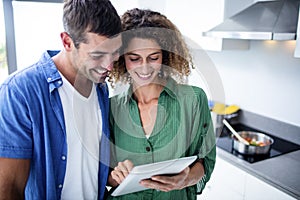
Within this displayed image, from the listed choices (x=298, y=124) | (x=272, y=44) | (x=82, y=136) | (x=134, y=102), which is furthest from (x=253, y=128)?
(x=82, y=136)

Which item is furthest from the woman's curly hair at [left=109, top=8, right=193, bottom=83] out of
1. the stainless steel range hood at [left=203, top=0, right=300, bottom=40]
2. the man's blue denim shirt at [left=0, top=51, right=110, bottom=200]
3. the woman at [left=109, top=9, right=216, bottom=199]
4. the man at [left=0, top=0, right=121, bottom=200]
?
the stainless steel range hood at [left=203, top=0, right=300, bottom=40]

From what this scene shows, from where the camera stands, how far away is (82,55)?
790 millimetres

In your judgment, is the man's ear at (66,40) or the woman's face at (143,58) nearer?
the man's ear at (66,40)

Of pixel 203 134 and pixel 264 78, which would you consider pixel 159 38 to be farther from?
pixel 264 78

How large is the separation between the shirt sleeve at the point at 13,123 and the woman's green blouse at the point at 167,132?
316mm

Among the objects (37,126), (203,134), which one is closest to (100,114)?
(37,126)

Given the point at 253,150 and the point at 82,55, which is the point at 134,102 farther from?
the point at 253,150

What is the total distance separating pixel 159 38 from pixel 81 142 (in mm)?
426

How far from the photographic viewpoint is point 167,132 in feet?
3.09

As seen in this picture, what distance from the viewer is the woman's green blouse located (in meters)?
0.94

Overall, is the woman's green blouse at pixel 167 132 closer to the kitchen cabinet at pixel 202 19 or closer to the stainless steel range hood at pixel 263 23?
the stainless steel range hood at pixel 263 23

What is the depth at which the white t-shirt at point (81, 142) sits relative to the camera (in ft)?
2.63

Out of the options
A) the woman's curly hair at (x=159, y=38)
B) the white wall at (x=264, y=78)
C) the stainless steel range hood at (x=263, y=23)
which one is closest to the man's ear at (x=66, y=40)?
the woman's curly hair at (x=159, y=38)

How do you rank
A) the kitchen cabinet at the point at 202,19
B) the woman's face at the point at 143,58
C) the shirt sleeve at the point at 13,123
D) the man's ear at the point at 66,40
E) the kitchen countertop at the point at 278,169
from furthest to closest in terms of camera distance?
the kitchen cabinet at the point at 202,19 → the kitchen countertop at the point at 278,169 → the woman's face at the point at 143,58 → the man's ear at the point at 66,40 → the shirt sleeve at the point at 13,123
